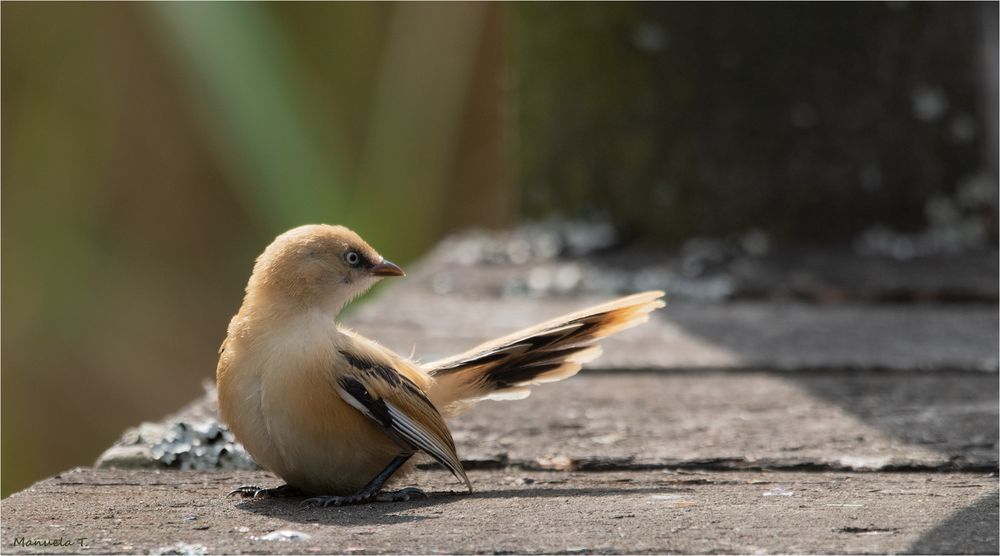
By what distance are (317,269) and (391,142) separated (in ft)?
11.6

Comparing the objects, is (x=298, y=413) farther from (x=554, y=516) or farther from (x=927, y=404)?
(x=927, y=404)

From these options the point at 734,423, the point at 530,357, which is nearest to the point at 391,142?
the point at 530,357

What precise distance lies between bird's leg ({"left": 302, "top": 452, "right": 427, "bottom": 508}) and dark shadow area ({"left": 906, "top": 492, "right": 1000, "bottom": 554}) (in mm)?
1094

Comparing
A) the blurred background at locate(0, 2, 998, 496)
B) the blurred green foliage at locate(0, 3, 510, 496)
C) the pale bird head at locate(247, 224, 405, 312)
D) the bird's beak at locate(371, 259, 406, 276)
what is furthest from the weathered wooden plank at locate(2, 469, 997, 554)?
the blurred green foliage at locate(0, 3, 510, 496)

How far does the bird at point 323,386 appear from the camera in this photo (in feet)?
8.90

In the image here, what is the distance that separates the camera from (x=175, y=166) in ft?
22.7

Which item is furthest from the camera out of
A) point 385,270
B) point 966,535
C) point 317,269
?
point 385,270

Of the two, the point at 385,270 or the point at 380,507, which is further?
the point at 385,270

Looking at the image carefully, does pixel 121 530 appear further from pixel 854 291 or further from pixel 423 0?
pixel 423 0

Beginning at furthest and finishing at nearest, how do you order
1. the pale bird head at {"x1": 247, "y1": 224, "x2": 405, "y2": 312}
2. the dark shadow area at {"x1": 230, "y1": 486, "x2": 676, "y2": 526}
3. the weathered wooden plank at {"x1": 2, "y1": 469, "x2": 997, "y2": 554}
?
1. the pale bird head at {"x1": 247, "y1": 224, "x2": 405, "y2": 312}
2. the dark shadow area at {"x1": 230, "y1": 486, "x2": 676, "y2": 526}
3. the weathered wooden plank at {"x1": 2, "y1": 469, "x2": 997, "y2": 554}

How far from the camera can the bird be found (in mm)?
2713

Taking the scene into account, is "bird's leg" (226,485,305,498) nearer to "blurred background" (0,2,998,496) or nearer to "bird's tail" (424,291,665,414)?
"bird's tail" (424,291,665,414)

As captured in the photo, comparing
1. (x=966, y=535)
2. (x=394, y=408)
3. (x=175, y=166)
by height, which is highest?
(x=175, y=166)
